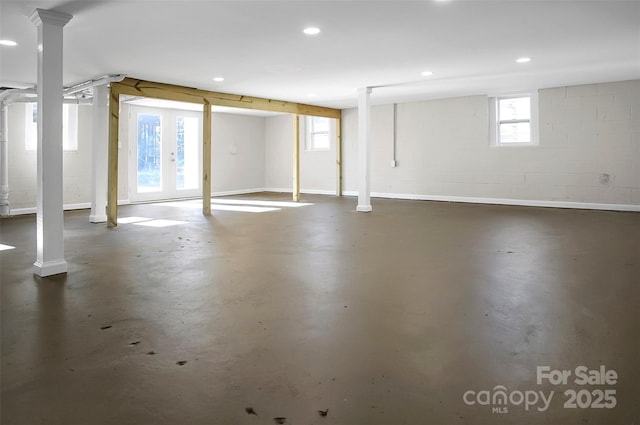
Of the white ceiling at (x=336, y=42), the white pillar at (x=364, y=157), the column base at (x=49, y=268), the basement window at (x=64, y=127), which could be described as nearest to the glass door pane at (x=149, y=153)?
the basement window at (x=64, y=127)

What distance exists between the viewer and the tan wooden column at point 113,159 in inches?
267

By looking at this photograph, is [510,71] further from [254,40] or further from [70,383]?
[70,383]

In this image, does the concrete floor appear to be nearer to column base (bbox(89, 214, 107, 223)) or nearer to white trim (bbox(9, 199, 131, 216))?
column base (bbox(89, 214, 107, 223))

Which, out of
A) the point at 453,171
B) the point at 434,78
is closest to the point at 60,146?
the point at 434,78

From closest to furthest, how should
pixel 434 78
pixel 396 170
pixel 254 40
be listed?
pixel 254 40, pixel 434 78, pixel 396 170

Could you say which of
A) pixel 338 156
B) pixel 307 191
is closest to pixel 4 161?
pixel 338 156

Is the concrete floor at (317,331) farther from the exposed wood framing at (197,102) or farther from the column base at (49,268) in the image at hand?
the exposed wood framing at (197,102)

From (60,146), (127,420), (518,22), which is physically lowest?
(127,420)

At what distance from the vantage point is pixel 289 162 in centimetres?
1340

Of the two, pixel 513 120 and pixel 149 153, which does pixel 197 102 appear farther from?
pixel 513 120

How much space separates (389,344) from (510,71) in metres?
6.13

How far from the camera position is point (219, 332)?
2498 mm

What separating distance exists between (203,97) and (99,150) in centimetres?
212

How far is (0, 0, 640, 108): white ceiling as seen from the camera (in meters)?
4.07
